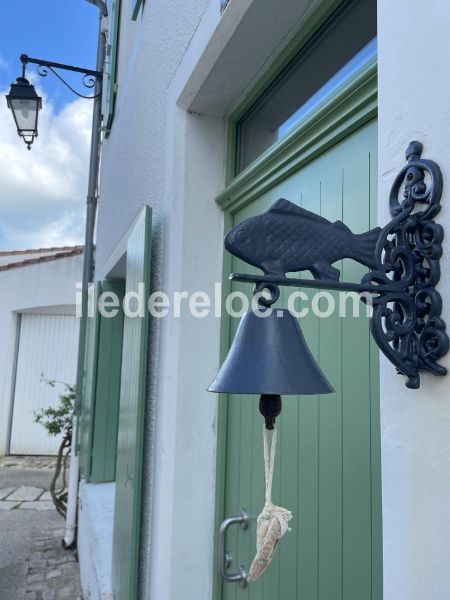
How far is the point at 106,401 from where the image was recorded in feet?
13.2

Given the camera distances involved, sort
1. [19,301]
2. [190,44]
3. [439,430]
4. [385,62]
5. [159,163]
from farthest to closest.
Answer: [19,301] < [159,163] < [190,44] < [385,62] < [439,430]

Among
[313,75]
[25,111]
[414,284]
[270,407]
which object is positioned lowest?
[270,407]

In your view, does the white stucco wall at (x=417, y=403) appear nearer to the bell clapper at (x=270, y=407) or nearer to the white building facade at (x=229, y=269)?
the white building facade at (x=229, y=269)

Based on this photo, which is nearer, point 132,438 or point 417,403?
point 417,403

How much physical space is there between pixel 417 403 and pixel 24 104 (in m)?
4.94

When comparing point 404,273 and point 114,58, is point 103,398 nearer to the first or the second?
point 114,58

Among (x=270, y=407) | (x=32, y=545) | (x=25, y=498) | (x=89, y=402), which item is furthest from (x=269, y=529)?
(x=25, y=498)

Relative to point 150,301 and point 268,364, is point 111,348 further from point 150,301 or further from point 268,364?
point 268,364

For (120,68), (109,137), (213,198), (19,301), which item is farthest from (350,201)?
(19,301)

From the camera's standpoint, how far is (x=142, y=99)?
281 cm

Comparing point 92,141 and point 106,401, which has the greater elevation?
point 92,141

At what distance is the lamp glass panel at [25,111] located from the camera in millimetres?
4570

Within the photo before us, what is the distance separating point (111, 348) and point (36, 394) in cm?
475

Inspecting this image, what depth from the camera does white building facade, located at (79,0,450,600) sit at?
2.35 feet
